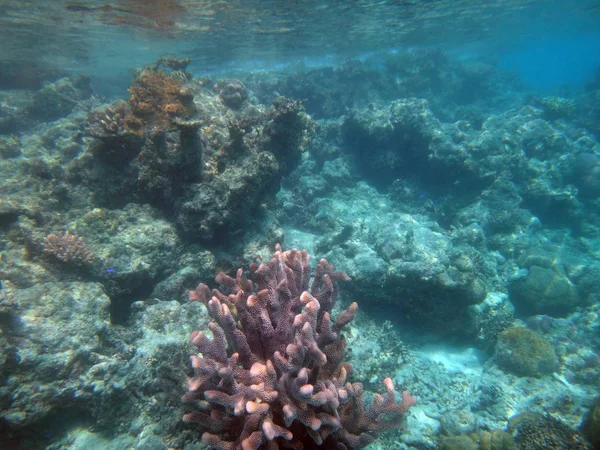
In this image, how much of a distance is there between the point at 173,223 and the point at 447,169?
10.7 m

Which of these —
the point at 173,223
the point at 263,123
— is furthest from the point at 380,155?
the point at 173,223

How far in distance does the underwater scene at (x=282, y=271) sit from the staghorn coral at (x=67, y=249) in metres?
0.03

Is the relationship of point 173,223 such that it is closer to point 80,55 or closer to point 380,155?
point 380,155

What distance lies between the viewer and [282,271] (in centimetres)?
354

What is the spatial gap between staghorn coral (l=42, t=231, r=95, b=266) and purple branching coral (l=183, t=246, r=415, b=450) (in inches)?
128

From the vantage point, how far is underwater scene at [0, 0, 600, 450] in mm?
3045

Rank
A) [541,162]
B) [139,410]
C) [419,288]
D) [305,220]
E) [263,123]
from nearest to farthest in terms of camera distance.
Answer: [139,410] → [419,288] → [263,123] → [305,220] → [541,162]

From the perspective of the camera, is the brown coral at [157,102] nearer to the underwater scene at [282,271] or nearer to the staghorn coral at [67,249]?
the underwater scene at [282,271]

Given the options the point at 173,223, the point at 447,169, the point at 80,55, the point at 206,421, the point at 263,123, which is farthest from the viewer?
the point at 80,55

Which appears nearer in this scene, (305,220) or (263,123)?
(263,123)

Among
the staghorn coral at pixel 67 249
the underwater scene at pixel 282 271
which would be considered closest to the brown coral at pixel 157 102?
the underwater scene at pixel 282 271

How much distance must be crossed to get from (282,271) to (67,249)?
151 inches

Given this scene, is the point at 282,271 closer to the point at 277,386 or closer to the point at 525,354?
the point at 277,386

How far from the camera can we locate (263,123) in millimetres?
8078
